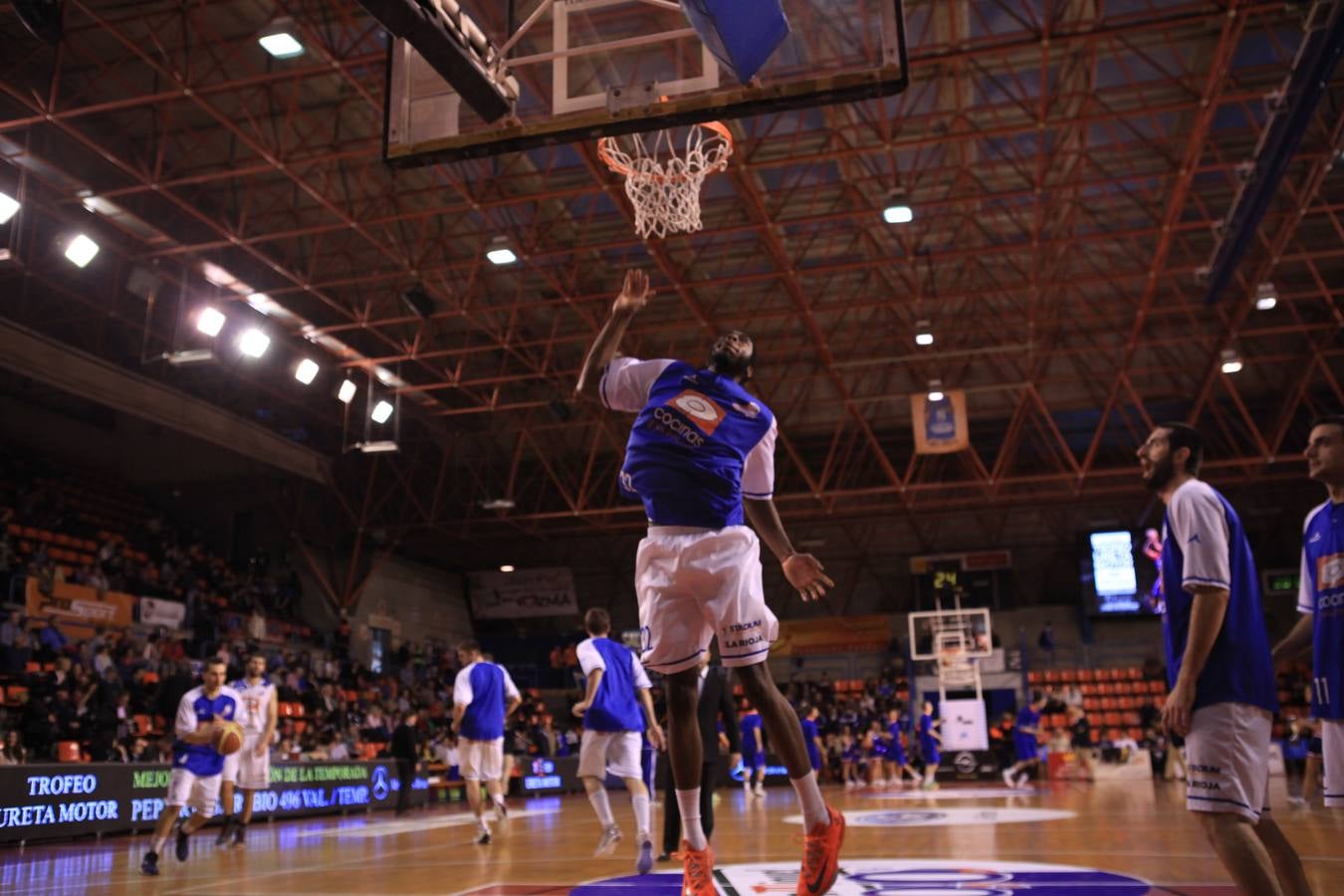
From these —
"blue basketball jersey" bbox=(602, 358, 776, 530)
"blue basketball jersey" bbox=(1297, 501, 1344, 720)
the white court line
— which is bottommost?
the white court line

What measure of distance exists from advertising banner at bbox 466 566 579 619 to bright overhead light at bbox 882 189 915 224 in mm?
23101

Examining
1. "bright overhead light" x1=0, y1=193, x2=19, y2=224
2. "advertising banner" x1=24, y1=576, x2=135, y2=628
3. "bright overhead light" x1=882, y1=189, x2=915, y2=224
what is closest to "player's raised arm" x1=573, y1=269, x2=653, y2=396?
"bright overhead light" x1=0, y1=193, x2=19, y2=224

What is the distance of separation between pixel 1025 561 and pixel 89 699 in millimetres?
29410

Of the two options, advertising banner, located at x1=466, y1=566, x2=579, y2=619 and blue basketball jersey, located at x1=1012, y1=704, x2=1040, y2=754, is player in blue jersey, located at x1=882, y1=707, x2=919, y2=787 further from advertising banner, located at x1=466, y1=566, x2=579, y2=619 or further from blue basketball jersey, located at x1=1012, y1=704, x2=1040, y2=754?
advertising banner, located at x1=466, y1=566, x2=579, y2=619

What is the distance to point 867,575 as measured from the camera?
132ft

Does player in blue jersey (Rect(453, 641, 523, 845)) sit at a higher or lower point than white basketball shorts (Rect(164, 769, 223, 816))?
higher

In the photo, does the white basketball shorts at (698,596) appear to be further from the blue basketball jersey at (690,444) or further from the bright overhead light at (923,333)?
the bright overhead light at (923,333)

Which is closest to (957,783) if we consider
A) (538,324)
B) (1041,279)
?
(1041,279)

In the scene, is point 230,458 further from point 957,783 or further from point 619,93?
point 619,93

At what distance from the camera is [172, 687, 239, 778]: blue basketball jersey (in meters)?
10.1

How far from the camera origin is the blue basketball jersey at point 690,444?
432cm

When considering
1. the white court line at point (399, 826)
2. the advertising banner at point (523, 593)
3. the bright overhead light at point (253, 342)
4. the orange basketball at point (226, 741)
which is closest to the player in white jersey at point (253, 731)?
the white court line at point (399, 826)

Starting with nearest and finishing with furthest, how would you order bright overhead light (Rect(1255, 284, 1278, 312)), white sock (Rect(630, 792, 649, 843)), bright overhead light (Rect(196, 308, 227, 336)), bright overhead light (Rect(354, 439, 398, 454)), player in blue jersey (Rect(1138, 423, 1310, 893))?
player in blue jersey (Rect(1138, 423, 1310, 893)) → white sock (Rect(630, 792, 649, 843)) → bright overhead light (Rect(196, 308, 227, 336)) → bright overhead light (Rect(1255, 284, 1278, 312)) → bright overhead light (Rect(354, 439, 398, 454))

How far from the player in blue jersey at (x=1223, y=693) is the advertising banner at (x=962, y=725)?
2490cm
